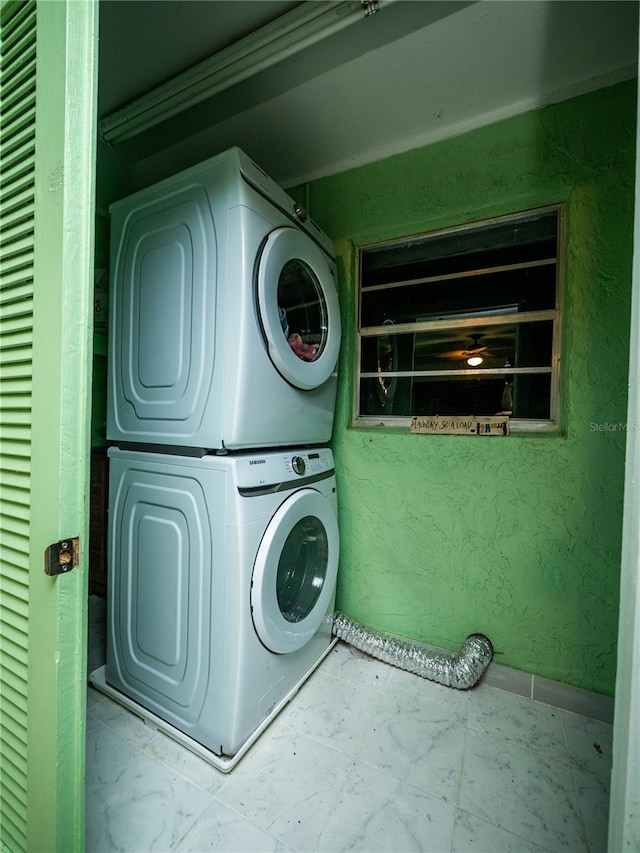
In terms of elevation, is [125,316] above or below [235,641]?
above

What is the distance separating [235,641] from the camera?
1.07 metres

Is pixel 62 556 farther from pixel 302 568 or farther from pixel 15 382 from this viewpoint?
pixel 302 568

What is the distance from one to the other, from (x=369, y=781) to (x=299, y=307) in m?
1.70

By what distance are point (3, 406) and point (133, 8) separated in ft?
4.61

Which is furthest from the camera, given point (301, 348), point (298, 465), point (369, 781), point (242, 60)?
point (301, 348)

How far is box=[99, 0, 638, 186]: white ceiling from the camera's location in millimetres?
1118

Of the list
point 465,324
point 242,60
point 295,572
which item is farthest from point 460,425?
point 242,60

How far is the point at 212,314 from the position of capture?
1.14m

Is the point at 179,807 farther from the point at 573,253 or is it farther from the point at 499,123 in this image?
the point at 499,123

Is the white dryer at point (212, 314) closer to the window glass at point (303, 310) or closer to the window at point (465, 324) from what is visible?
the window glass at point (303, 310)

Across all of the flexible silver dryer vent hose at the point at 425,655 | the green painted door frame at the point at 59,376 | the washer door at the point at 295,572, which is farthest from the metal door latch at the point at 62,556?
the flexible silver dryer vent hose at the point at 425,655

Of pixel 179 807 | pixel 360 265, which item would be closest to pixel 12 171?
pixel 360 265

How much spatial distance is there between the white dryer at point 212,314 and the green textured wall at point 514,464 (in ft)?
1.54

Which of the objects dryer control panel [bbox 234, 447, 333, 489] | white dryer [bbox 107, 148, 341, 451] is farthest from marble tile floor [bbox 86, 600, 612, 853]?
white dryer [bbox 107, 148, 341, 451]
